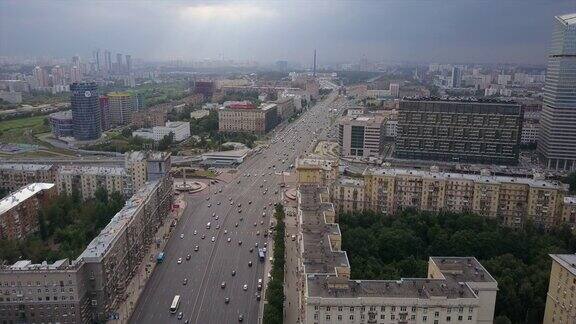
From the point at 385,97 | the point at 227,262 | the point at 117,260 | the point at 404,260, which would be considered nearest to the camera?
the point at 117,260

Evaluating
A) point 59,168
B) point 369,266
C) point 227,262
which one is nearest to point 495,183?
point 369,266

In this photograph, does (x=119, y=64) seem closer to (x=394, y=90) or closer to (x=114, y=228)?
(x=394, y=90)

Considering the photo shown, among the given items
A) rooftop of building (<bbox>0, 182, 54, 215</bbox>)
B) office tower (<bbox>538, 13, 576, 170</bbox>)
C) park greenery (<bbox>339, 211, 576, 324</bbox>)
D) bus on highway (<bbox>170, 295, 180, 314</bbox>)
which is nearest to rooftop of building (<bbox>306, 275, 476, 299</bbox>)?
park greenery (<bbox>339, 211, 576, 324</bbox>)

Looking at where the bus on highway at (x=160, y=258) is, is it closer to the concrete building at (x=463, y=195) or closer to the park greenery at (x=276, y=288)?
the park greenery at (x=276, y=288)

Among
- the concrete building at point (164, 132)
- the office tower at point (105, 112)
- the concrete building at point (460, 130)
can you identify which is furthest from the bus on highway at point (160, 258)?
the office tower at point (105, 112)

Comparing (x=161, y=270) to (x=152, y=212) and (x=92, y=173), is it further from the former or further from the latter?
(x=92, y=173)

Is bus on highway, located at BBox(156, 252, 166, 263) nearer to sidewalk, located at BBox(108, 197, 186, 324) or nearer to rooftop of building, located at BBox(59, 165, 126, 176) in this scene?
sidewalk, located at BBox(108, 197, 186, 324)

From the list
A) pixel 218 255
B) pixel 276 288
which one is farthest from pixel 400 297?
pixel 218 255
